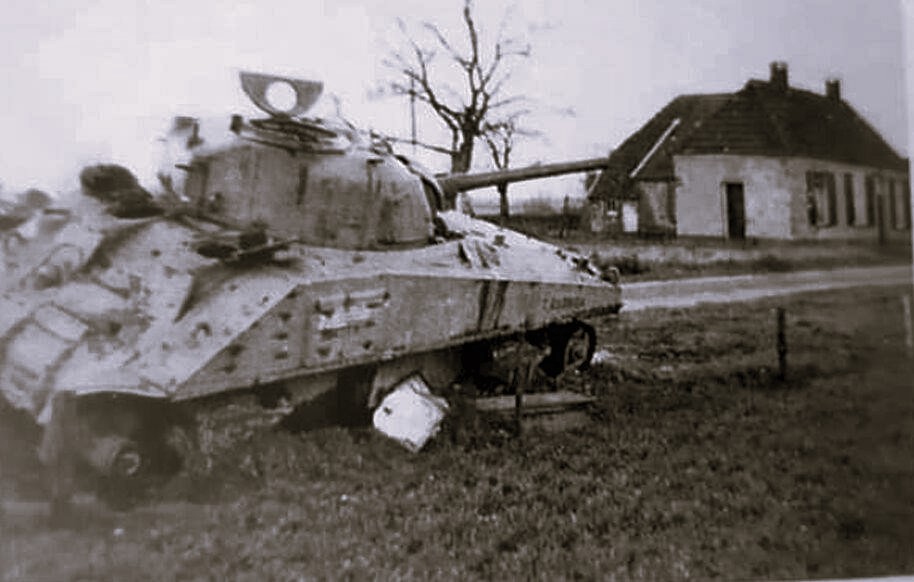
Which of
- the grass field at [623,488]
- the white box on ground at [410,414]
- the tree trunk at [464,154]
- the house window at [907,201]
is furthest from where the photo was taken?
the house window at [907,201]

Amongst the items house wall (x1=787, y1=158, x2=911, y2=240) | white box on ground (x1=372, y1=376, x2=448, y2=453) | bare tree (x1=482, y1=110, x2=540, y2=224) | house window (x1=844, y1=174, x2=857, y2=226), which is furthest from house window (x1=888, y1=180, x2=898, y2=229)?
white box on ground (x1=372, y1=376, x2=448, y2=453)

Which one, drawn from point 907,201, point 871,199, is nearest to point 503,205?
point 871,199

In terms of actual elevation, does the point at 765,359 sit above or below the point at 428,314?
below

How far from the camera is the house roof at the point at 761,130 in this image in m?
3.50

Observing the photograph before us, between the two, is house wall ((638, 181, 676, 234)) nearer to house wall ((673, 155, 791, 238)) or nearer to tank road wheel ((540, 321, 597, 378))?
house wall ((673, 155, 791, 238))

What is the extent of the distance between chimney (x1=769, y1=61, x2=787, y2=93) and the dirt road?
31.4 inches

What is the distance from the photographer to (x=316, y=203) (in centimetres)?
313

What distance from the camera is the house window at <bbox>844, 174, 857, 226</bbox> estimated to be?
3.58 metres

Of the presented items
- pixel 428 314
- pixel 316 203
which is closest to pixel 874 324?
pixel 428 314

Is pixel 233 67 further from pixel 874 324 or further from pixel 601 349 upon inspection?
pixel 874 324

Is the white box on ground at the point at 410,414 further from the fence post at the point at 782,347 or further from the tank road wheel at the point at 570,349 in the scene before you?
the fence post at the point at 782,347

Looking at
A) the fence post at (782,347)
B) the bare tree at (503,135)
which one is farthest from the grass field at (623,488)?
the bare tree at (503,135)

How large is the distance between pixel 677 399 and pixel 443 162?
1.34 meters

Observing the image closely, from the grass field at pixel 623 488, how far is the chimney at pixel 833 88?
845 mm
